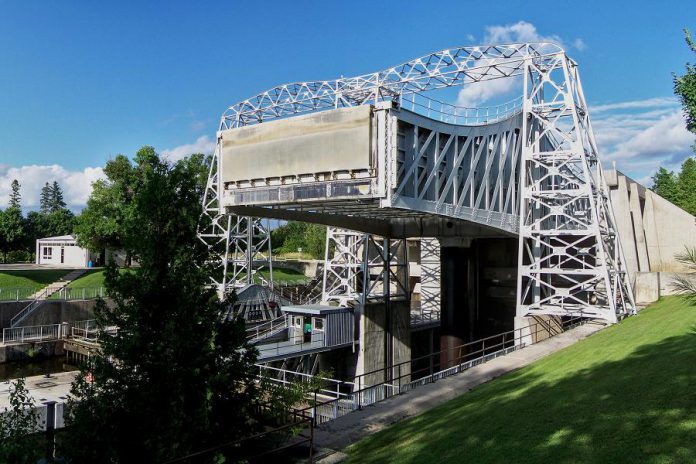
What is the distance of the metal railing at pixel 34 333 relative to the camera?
36625 mm

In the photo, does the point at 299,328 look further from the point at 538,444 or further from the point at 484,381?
the point at 538,444

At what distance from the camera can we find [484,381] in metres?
17.1

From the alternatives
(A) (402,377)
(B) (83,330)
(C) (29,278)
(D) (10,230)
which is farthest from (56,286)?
(A) (402,377)

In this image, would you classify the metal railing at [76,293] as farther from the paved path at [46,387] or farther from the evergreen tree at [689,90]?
the evergreen tree at [689,90]

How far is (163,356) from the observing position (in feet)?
30.3

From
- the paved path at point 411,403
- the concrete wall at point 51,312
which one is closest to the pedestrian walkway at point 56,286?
the concrete wall at point 51,312

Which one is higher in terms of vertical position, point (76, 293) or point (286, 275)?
point (286, 275)

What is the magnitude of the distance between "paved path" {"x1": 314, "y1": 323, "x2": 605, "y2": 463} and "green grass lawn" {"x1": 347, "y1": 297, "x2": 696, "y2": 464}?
1.71 feet

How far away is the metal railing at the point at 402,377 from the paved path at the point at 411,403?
55 centimetres

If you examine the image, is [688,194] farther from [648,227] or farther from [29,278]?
[29,278]

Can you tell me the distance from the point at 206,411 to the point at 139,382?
4.38 ft

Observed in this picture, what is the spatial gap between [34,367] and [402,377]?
86.2 ft

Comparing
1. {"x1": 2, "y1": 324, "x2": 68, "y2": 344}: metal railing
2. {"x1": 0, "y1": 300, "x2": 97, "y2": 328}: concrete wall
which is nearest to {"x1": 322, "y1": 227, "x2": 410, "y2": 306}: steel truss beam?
{"x1": 0, "y1": 300, "x2": 97, "y2": 328}: concrete wall

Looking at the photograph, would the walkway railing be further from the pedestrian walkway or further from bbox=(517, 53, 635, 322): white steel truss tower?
the pedestrian walkway
